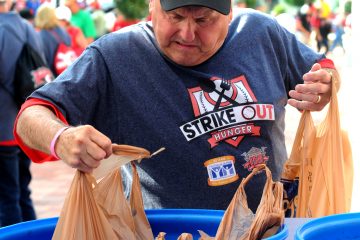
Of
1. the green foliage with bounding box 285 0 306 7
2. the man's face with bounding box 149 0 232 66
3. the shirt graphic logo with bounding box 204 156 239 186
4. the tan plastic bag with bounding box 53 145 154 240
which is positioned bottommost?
the green foliage with bounding box 285 0 306 7

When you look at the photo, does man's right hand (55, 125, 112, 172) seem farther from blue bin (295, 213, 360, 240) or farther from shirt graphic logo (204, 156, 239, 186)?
shirt graphic logo (204, 156, 239, 186)

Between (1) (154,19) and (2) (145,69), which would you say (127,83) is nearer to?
(2) (145,69)

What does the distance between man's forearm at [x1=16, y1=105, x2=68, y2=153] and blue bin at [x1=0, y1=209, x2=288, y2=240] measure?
0.27 metres

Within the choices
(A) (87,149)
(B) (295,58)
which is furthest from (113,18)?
(A) (87,149)

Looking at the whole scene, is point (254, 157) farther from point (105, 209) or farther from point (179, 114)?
point (105, 209)

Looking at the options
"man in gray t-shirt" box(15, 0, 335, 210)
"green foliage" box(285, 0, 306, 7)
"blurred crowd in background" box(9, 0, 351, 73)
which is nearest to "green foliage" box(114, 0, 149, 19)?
"blurred crowd in background" box(9, 0, 351, 73)

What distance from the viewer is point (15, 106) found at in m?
5.75

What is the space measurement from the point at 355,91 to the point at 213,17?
2.03m

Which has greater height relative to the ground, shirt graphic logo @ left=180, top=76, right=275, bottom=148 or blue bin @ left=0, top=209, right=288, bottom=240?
shirt graphic logo @ left=180, top=76, right=275, bottom=148

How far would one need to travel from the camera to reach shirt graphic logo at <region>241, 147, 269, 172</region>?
8.32ft

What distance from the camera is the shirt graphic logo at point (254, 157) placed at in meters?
2.54

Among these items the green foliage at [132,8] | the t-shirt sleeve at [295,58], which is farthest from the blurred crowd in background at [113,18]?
the t-shirt sleeve at [295,58]

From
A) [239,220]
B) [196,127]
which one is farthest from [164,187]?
[239,220]

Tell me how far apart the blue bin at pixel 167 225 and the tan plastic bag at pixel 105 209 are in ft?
0.16
